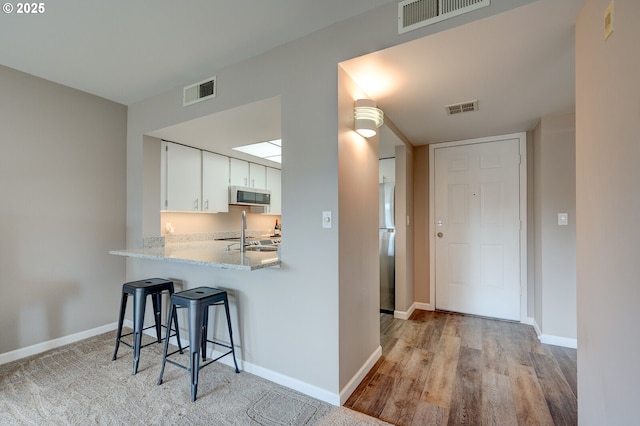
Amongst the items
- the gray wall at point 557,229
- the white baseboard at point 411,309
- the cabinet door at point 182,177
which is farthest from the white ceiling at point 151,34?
the white baseboard at point 411,309

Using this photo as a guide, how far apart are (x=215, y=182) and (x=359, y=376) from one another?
3001mm

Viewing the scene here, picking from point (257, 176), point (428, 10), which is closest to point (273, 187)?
point (257, 176)

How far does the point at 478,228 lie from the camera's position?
3666mm

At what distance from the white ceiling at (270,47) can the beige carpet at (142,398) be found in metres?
2.14

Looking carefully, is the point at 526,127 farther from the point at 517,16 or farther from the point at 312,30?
the point at 312,30

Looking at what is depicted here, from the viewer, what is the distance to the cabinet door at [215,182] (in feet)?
12.7

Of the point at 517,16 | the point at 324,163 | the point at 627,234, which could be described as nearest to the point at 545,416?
the point at 627,234

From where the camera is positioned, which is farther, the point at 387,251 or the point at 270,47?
the point at 387,251

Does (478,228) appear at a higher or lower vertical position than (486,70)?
lower

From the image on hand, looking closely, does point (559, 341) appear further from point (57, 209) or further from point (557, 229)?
point (57, 209)

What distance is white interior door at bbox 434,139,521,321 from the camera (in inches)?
137

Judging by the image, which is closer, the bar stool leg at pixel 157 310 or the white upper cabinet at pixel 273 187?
the bar stool leg at pixel 157 310

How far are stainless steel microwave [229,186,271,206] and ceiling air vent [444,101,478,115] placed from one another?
2908 millimetres

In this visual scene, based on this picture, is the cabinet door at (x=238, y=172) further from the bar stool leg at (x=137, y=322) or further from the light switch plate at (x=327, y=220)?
the light switch plate at (x=327, y=220)
